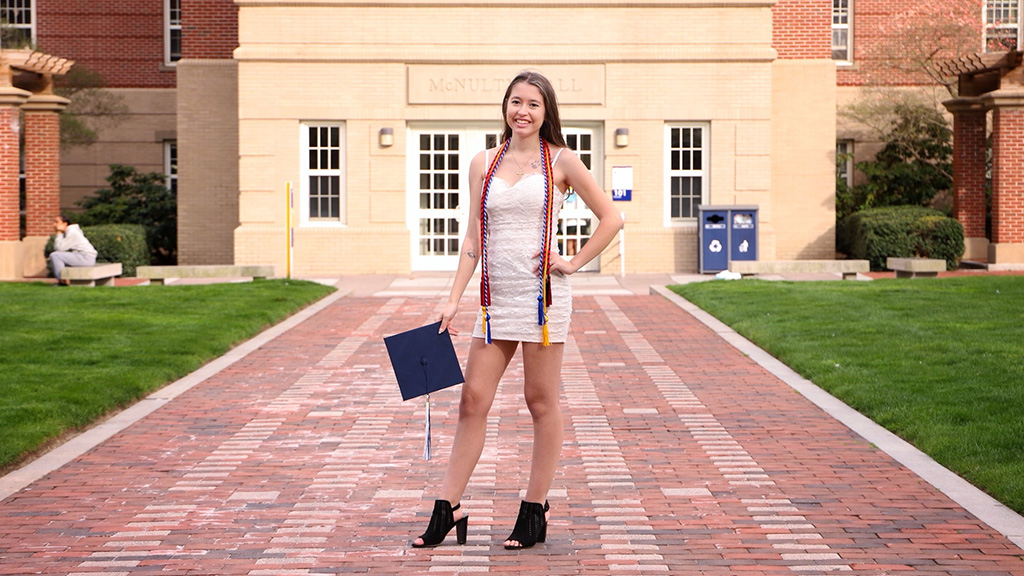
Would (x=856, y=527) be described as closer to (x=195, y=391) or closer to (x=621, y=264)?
(x=195, y=391)

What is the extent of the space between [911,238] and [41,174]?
51.9 feet

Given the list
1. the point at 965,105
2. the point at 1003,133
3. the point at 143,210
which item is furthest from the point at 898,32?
the point at 143,210

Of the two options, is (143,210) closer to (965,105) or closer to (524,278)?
(965,105)

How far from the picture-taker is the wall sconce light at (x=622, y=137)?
23.8m

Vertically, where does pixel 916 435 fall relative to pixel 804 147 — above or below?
below

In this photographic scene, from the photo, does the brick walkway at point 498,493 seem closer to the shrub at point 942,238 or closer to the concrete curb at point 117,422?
the concrete curb at point 117,422

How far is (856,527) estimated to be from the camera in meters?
6.22

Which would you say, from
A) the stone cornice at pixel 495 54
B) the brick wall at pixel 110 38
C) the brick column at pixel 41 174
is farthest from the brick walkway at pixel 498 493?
the brick wall at pixel 110 38

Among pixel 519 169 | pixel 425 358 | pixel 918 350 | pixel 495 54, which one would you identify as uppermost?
pixel 495 54

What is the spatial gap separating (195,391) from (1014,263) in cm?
1716

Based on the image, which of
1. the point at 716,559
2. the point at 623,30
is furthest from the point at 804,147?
the point at 716,559

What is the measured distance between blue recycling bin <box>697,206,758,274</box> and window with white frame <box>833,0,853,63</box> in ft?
27.3

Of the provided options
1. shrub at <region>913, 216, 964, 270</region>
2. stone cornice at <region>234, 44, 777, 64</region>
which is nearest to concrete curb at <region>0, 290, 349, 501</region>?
stone cornice at <region>234, 44, 777, 64</region>

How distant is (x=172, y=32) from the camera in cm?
3148
